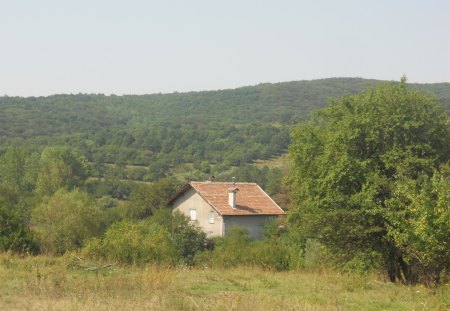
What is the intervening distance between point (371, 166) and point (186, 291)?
9092mm

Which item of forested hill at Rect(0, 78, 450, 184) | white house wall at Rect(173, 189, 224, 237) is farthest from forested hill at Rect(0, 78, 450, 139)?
white house wall at Rect(173, 189, 224, 237)

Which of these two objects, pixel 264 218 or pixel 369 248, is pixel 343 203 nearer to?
pixel 369 248

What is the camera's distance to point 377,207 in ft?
60.1

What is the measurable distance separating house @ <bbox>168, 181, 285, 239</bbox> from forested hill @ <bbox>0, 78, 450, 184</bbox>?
5669 cm

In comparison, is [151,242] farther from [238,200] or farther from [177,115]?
[177,115]

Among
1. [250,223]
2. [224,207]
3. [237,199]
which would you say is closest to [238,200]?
[237,199]

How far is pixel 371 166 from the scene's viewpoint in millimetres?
19109

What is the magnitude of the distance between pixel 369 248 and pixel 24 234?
12338mm

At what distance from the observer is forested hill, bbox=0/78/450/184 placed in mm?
130375

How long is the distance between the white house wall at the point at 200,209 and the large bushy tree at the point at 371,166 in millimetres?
32784

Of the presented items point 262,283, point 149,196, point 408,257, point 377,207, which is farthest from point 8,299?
point 149,196

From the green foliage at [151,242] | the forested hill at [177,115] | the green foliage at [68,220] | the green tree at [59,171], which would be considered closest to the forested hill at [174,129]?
the forested hill at [177,115]

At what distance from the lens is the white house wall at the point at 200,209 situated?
53125 mm

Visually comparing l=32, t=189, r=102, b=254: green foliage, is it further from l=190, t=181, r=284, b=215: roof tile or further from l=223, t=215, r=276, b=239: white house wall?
l=223, t=215, r=276, b=239: white house wall
